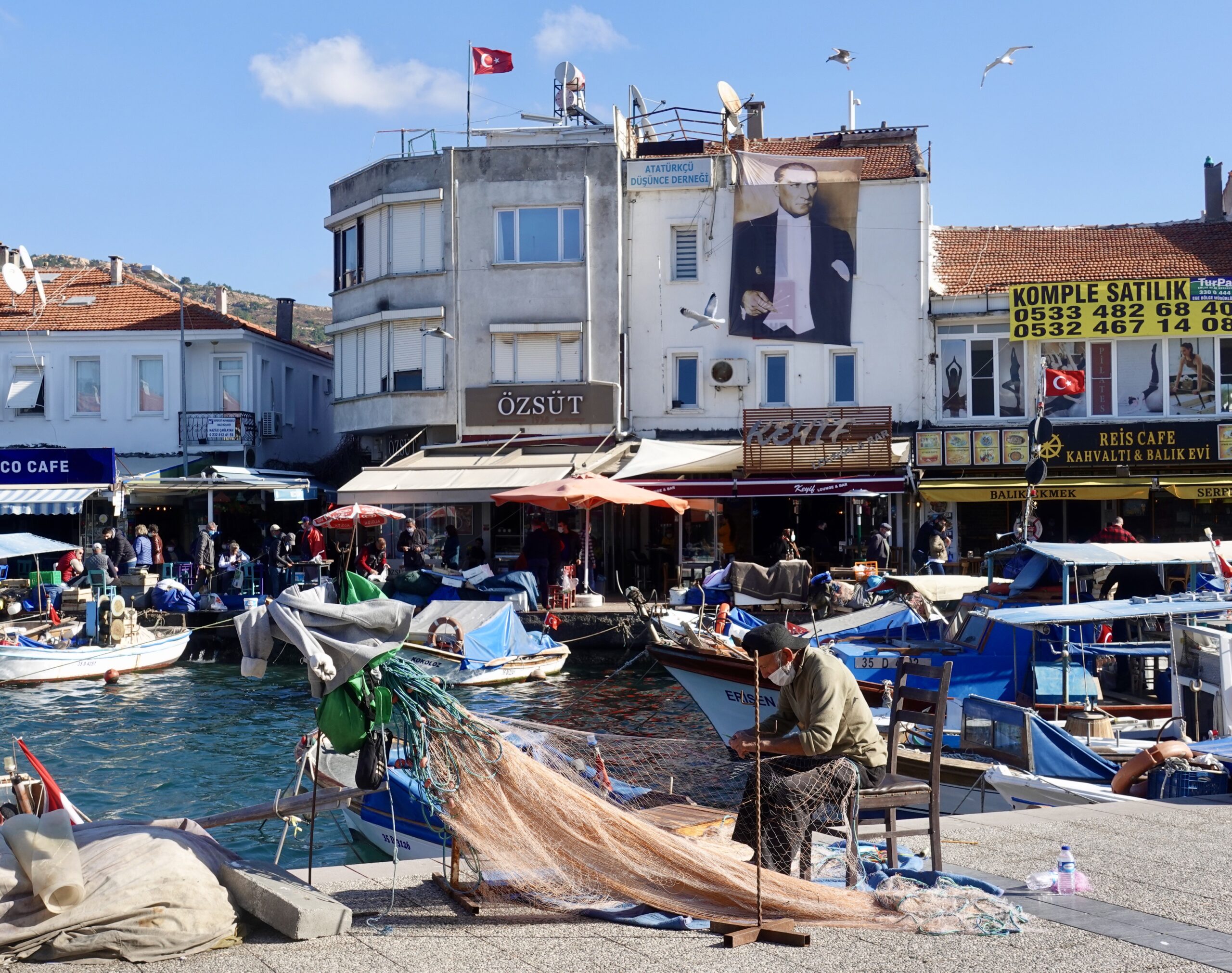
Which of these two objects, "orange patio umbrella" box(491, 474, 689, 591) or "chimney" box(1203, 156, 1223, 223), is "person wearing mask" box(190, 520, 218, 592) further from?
"chimney" box(1203, 156, 1223, 223)

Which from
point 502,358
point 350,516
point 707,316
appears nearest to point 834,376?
point 707,316

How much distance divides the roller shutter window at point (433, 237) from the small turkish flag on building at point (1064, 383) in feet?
51.0

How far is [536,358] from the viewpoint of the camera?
33.8 metres

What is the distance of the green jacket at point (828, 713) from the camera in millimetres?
6992

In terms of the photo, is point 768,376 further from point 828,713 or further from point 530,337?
point 828,713

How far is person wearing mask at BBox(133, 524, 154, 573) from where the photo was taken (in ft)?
101

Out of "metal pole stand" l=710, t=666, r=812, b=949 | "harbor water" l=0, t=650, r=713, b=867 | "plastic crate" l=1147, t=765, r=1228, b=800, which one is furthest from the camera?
"harbor water" l=0, t=650, r=713, b=867

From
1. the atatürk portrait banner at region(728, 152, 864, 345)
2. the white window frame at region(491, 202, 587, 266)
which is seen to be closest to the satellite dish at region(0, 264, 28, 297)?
the white window frame at region(491, 202, 587, 266)

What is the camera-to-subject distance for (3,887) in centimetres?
647

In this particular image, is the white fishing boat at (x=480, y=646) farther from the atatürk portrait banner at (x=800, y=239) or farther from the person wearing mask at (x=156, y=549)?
the atatürk portrait banner at (x=800, y=239)

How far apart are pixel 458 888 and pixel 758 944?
5.74 ft

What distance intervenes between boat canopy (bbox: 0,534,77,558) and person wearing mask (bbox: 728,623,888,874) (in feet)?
76.3

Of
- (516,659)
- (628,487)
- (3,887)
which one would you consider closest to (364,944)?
(3,887)

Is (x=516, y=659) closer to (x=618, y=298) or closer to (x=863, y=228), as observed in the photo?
(x=618, y=298)
